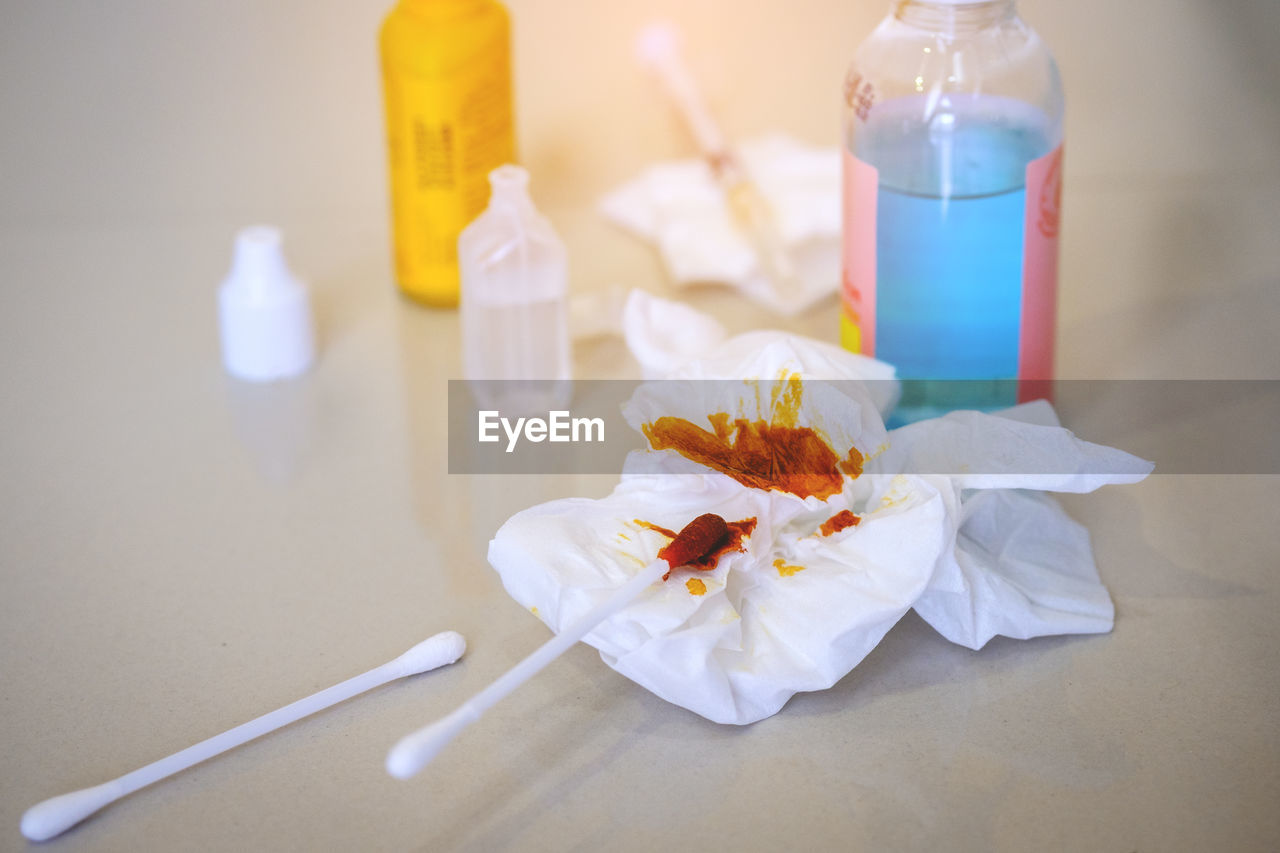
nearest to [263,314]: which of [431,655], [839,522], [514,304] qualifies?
[514,304]

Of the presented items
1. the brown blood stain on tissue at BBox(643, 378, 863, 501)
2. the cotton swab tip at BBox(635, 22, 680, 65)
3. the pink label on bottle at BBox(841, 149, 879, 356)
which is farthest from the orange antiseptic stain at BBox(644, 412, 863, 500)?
the cotton swab tip at BBox(635, 22, 680, 65)

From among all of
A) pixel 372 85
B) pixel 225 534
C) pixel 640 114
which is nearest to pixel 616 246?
pixel 640 114

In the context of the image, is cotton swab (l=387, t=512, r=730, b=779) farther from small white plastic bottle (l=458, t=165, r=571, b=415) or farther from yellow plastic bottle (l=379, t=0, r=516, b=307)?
yellow plastic bottle (l=379, t=0, r=516, b=307)

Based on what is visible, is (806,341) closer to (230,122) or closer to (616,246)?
(616,246)

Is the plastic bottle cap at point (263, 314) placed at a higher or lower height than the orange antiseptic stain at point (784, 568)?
higher

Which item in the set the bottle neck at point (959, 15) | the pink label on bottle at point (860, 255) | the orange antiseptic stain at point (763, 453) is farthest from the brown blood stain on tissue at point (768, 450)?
the bottle neck at point (959, 15)

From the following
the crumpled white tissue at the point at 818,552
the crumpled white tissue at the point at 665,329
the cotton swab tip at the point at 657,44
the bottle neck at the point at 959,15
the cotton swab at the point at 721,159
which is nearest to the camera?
the crumpled white tissue at the point at 818,552

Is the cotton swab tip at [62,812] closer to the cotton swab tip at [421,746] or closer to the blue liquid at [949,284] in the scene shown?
the cotton swab tip at [421,746]

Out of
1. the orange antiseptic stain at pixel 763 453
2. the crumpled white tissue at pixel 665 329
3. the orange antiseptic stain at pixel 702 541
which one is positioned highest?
the crumpled white tissue at pixel 665 329
